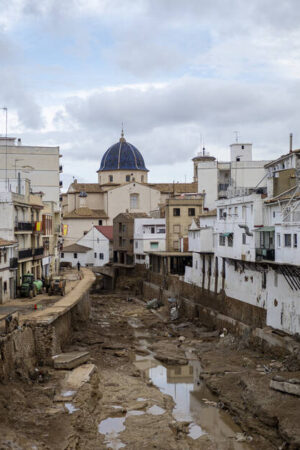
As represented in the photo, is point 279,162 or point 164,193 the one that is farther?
point 164,193

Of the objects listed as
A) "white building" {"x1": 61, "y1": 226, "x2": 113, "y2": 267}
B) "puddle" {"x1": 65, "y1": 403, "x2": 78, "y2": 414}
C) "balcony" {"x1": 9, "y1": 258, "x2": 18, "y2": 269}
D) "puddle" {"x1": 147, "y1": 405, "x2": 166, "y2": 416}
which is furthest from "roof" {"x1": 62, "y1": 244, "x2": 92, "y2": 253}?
"puddle" {"x1": 65, "y1": 403, "x2": 78, "y2": 414}

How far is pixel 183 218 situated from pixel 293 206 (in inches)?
1512

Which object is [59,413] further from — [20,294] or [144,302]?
[144,302]

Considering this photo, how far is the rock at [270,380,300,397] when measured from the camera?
25.9 meters

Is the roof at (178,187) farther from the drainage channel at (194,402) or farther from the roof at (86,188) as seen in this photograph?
the drainage channel at (194,402)

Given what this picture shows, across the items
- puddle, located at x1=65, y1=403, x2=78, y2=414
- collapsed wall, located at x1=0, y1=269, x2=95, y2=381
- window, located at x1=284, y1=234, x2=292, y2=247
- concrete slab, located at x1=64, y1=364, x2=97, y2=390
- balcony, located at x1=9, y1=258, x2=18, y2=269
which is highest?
window, located at x1=284, y1=234, x2=292, y2=247

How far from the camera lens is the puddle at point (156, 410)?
27317 mm

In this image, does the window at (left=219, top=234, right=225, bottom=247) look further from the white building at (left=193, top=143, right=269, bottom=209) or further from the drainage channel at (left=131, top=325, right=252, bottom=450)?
the white building at (left=193, top=143, right=269, bottom=209)

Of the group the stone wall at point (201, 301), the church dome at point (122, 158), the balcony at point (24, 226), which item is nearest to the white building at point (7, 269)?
the balcony at point (24, 226)

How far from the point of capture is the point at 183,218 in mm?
71688

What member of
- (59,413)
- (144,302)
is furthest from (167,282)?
(59,413)

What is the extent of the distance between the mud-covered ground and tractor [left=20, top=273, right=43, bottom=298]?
6.55m

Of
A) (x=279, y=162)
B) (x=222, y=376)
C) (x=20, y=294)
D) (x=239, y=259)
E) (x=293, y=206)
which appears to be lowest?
(x=222, y=376)

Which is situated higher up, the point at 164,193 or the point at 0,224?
the point at 164,193
